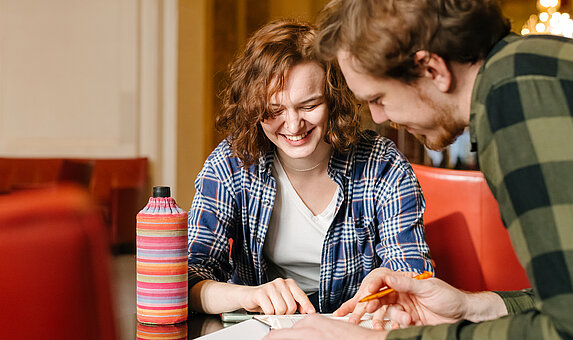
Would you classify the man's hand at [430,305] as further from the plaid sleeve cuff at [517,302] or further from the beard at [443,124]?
the beard at [443,124]

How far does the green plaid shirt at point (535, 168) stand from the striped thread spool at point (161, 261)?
45cm

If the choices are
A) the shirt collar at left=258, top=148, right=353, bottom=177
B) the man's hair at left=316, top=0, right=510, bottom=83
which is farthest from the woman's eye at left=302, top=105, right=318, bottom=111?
the man's hair at left=316, top=0, right=510, bottom=83

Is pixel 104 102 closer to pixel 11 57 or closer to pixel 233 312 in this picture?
pixel 11 57

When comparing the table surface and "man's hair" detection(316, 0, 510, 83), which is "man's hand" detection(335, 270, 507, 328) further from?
"man's hair" detection(316, 0, 510, 83)

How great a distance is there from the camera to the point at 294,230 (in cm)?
142

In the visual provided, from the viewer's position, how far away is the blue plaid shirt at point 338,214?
4.38 feet

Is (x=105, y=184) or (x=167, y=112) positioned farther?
(x=167, y=112)

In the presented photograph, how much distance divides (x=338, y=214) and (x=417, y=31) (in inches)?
27.6

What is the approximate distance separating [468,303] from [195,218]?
25.3 inches

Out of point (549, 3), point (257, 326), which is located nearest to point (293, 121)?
point (257, 326)

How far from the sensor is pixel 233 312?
1.04 metres

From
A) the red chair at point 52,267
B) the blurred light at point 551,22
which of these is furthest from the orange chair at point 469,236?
the blurred light at point 551,22

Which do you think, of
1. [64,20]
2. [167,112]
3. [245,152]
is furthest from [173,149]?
[245,152]

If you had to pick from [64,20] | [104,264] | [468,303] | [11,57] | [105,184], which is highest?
[64,20]
